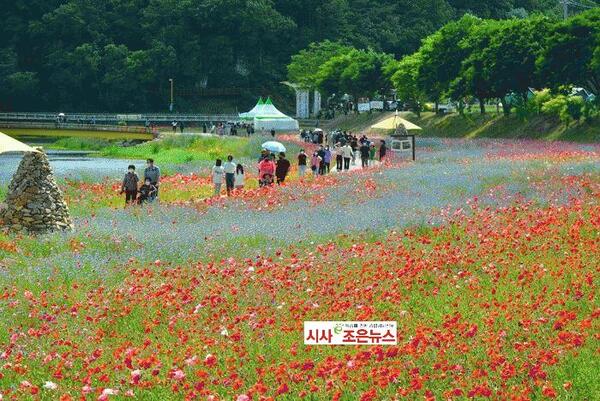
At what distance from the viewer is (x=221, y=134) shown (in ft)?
298

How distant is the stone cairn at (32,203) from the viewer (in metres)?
22.2

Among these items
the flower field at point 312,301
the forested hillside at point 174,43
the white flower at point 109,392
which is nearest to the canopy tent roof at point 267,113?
the forested hillside at point 174,43

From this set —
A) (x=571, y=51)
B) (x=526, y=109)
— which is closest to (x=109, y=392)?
(x=571, y=51)

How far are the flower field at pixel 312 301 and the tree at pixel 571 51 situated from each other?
42275 millimetres

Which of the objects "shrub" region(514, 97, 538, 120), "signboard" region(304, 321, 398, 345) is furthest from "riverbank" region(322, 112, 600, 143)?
"signboard" region(304, 321, 398, 345)

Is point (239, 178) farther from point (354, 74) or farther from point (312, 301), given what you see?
point (354, 74)

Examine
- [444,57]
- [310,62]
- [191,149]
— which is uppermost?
[310,62]

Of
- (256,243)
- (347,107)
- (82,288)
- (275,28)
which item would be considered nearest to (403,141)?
(256,243)

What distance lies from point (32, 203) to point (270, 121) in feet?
230

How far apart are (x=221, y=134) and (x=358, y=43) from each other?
52.3 m

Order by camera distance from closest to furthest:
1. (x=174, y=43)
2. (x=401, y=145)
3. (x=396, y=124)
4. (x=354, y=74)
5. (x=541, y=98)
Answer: (x=401, y=145) < (x=396, y=124) < (x=541, y=98) < (x=354, y=74) < (x=174, y=43)

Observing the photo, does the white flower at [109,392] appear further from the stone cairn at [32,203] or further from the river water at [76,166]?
the river water at [76,166]

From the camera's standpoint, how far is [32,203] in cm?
2227

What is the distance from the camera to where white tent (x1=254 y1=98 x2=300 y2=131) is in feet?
302
